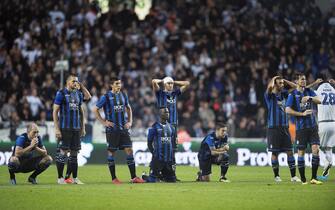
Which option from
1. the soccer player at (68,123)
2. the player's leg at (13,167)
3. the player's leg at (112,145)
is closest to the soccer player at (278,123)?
the player's leg at (112,145)

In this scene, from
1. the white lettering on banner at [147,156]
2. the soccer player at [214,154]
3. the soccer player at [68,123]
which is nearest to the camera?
the soccer player at [68,123]

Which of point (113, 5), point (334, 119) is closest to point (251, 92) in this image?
point (113, 5)

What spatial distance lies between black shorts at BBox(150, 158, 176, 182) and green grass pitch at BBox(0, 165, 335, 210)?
42 cm

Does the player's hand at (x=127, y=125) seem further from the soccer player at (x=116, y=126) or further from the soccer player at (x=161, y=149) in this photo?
the soccer player at (x=161, y=149)

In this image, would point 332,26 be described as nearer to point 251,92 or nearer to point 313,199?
point 251,92

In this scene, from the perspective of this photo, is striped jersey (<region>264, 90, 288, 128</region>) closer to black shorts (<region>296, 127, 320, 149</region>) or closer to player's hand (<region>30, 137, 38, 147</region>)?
black shorts (<region>296, 127, 320, 149</region>)

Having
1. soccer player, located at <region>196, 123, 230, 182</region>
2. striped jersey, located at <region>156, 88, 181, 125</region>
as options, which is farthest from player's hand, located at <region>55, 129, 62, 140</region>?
soccer player, located at <region>196, 123, 230, 182</region>

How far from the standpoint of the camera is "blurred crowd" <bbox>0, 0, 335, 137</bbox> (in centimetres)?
3127

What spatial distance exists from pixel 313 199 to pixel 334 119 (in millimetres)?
5619

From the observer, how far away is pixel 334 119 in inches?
815

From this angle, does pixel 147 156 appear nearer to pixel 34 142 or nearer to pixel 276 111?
pixel 276 111

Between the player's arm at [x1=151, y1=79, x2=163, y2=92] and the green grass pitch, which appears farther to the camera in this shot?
the player's arm at [x1=151, y1=79, x2=163, y2=92]

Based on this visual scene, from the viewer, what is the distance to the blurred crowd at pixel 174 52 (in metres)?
31.3

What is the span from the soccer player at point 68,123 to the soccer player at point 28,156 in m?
0.50
